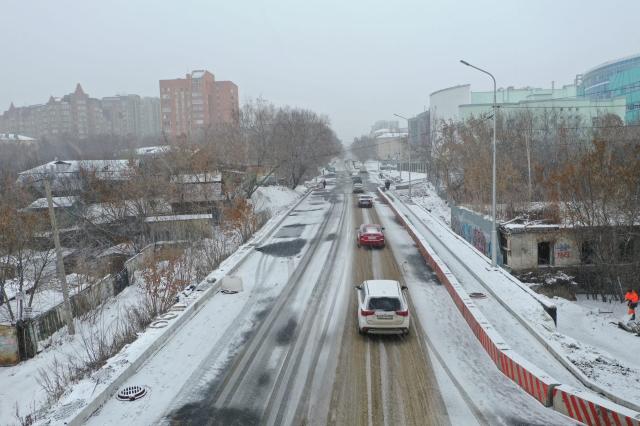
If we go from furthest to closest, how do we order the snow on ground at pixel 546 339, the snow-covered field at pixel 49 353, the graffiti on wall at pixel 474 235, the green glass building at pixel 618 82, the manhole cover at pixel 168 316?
the green glass building at pixel 618 82 → the graffiti on wall at pixel 474 235 → the snow-covered field at pixel 49 353 → the manhole cover at pixel 168 316 → the snow on ground at pixel 546 339

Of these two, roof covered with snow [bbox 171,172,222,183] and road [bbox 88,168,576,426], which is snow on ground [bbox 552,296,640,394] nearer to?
road [bbox 88,168,576,426]

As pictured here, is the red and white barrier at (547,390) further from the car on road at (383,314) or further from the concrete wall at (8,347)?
the concrete wall at (8,347)

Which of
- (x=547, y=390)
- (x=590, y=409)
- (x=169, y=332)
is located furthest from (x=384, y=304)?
(x=169, y=332)

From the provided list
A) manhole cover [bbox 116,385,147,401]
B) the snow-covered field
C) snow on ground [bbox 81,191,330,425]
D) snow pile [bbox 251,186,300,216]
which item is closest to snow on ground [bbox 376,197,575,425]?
snow on ground [bbox 81,191,330,425]

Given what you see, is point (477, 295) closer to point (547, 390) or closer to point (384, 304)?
point (384, 304)

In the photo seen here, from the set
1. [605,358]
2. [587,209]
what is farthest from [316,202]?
[605,358]

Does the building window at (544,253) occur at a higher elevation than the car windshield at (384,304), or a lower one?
lower

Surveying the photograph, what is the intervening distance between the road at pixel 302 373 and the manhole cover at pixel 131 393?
0.63 feet

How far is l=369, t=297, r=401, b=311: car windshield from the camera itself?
43.2 feet

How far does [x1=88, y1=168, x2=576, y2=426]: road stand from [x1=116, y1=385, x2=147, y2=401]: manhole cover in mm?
193

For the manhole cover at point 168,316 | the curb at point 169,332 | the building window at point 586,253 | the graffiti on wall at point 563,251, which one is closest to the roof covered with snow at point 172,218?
the curb at point 169,332

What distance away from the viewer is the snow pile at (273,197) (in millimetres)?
51691

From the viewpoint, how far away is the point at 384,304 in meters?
13.2

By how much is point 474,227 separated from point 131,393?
28.2 meters
